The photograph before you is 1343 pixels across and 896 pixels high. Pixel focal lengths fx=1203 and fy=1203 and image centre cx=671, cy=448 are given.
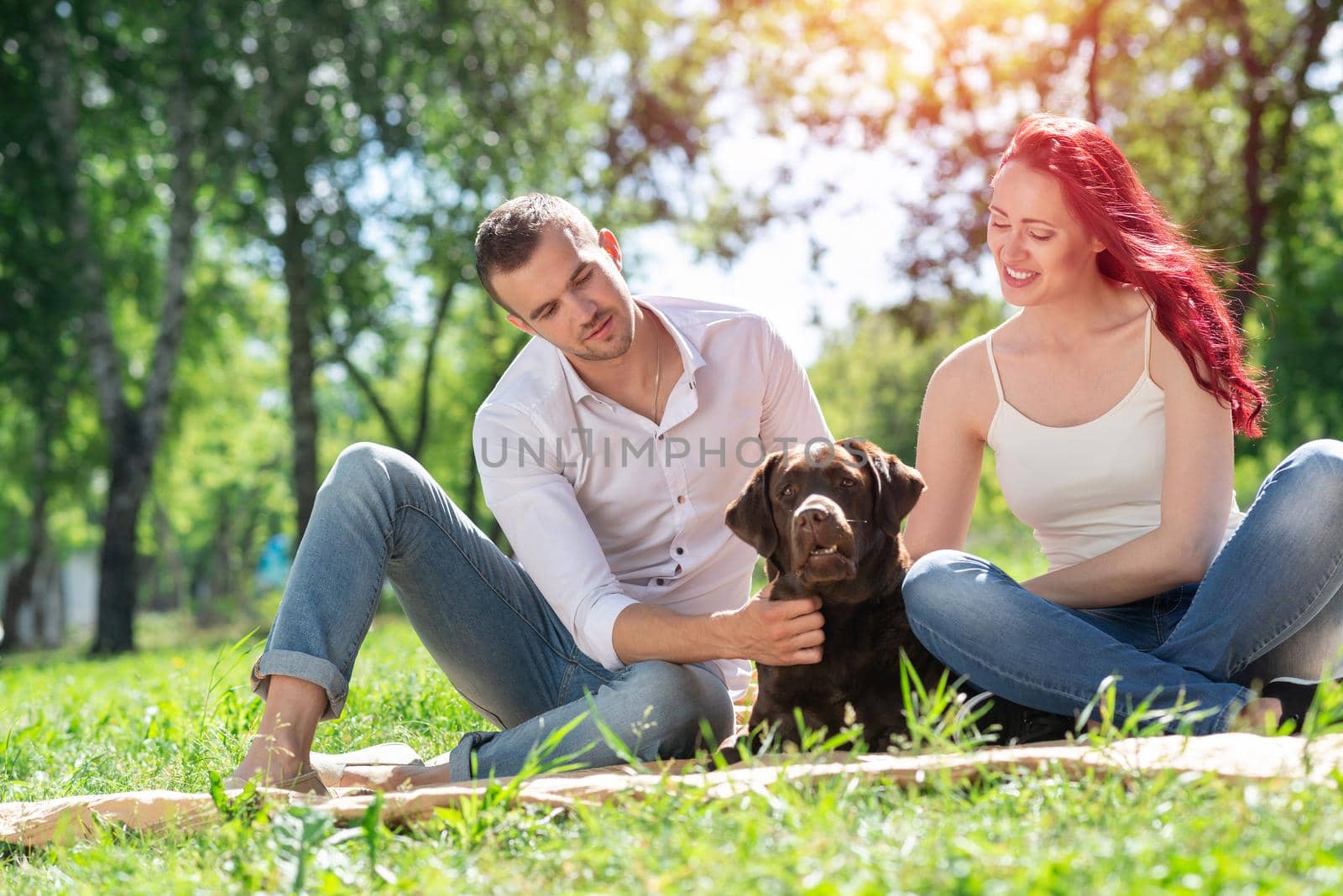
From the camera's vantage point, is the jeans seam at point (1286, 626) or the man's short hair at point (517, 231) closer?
the jeans seam at point (1286, 626)

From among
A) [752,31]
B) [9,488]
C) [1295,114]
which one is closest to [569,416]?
[752,31]

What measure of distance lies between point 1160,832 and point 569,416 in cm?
254

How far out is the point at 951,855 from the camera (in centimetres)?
221

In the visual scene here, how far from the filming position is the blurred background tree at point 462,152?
47.4 ft

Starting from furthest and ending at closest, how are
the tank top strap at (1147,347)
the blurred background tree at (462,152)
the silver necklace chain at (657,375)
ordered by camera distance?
the blurred background tree at (462,152) < the silver necklace chain at (657,375) < the tank top strap at (1147,347)

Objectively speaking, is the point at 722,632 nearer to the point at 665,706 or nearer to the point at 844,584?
the point at 665,706

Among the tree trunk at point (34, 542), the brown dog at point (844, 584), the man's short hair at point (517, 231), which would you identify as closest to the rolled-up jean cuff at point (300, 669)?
the brown dog at point (844, 584)

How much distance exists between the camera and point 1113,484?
4.07m

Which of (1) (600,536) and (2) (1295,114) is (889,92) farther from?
Result: (1) (600,536)

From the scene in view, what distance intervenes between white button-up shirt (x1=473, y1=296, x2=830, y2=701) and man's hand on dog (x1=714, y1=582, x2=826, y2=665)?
0.55 metres

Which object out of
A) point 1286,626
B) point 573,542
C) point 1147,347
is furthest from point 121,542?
point 1286,626

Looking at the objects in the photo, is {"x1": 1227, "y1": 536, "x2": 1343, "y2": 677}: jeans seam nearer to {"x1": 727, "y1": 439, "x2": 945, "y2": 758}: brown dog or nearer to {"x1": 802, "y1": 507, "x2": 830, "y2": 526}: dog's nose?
{"x1": 727, "y1": 439, "x2": 945, "y2": 758}: brown dog

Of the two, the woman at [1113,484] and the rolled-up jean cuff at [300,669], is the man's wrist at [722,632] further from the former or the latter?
the rolled-up jean cuff at [300,669]

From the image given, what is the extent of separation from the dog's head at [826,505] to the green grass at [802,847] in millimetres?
1141
